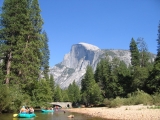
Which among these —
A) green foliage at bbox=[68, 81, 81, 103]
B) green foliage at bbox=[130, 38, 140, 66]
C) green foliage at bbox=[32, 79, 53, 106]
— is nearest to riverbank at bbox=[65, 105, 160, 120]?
green foliage at bbox=[32, 79, 53, 106]

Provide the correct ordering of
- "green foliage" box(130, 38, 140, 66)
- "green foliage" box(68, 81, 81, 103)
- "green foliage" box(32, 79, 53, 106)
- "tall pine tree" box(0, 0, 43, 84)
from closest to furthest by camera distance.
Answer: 1. "tall pine tree" box(0, 0, 43, 84)
2. "green foliage" box(32, 79, 53, 106)
3. "green foliage" box(130, 38, 140, 66)
4. "green foliage" box(68, 81, 81, 103)

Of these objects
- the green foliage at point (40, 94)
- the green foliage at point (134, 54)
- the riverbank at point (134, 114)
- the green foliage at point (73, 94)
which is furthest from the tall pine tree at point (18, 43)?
the green foliage at point (73, 94)

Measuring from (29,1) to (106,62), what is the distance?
45973 millimetres

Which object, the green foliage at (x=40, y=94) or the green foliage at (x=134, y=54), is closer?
the green foliage at (x=40, y=94)

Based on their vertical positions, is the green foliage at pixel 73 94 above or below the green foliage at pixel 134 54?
below

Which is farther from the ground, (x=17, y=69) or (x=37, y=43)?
(x=37, y=43)

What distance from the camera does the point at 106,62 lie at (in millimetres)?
77938

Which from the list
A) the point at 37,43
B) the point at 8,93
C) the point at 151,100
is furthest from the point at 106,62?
the point at 8,93

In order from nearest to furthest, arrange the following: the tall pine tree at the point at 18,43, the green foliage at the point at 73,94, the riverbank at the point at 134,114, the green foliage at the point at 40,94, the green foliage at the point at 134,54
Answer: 1. the riverbank at the point at 134,114
2. the tall pine tree at the point at 18,43
3. the green foliage at the point at 40,94
4. the green foliage at the point at 134,54
5. the green foliage at the point at 73,94

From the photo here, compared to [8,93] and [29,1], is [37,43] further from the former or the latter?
[8,93]

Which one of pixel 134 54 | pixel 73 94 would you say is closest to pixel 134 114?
pixel 134 54

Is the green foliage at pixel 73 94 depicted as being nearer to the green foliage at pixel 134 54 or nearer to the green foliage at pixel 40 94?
the green foliage at pixel 134 54

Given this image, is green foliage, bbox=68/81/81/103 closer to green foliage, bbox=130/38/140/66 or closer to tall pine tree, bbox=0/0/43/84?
green foliage, bbox=130/38/140/66

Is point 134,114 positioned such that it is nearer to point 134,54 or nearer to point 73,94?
point 134,54
